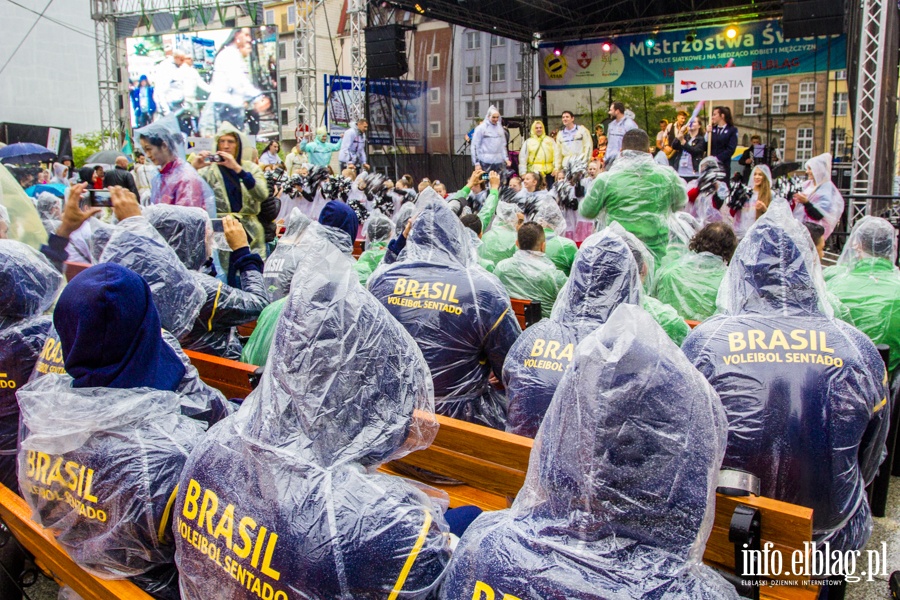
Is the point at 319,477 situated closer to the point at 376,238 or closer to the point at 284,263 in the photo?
the point at 284,263

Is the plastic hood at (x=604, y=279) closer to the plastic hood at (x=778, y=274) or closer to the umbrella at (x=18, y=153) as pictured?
the plastic hood at (x=778, y=274)

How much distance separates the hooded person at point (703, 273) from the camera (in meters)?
3.94

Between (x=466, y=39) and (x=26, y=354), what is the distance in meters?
17.0

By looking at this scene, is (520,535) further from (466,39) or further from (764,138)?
(466,39)

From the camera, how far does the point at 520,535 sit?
3.86 ft

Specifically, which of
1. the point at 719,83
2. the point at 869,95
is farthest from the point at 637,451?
the point at 719,83

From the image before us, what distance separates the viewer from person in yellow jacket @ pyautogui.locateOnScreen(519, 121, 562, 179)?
12578 millimetres

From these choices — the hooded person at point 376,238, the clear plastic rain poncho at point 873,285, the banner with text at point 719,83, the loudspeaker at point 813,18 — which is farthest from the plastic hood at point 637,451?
the loudspeaker at point 813,18

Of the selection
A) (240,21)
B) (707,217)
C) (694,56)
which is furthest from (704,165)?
(240,21)

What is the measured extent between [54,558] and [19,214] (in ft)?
10.1

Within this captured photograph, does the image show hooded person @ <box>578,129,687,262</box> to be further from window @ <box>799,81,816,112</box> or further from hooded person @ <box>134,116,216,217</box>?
window @ <box>799,81,816,112</box>

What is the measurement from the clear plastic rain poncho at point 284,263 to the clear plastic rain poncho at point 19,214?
1.39 meters

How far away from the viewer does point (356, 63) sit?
17.4 metres

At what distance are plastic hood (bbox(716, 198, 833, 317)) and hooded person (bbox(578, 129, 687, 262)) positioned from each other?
3.10 meters
